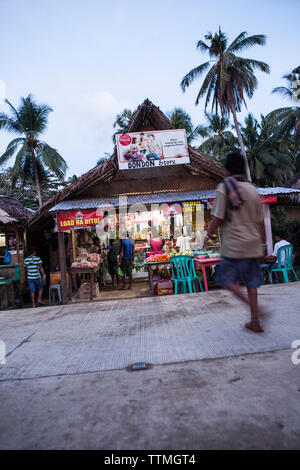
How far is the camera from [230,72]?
60.1 feet

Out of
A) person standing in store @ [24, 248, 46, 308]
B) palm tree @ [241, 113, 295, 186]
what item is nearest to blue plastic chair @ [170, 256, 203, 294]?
person standing in store @ [24, 248, 46, 308]

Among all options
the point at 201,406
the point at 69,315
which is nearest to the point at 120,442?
the point at 201,406

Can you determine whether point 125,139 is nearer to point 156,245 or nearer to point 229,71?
point 156,245

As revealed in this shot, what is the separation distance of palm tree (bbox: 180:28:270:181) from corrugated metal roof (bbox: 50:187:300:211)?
1010cm

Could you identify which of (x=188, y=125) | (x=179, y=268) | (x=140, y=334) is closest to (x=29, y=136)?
(x=188, y=125)

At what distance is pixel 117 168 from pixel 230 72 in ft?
43.7

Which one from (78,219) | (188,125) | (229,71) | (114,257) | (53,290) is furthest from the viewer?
(188,125)

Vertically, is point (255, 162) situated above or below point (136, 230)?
above

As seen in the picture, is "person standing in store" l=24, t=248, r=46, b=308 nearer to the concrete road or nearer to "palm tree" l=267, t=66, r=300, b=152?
the concrete road

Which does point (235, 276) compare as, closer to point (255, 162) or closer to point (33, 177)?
point (33, 177)

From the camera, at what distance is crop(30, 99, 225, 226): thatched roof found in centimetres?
898

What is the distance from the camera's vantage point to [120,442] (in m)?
1.69
